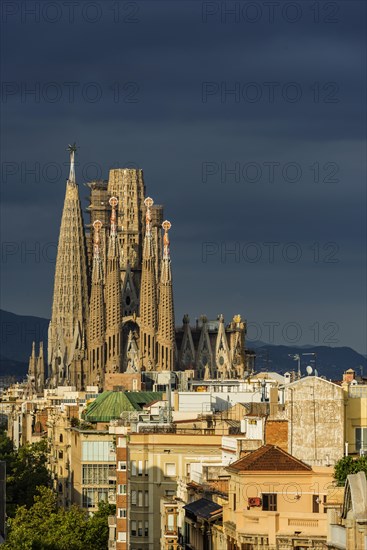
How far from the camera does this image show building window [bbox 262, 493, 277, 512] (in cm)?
5269

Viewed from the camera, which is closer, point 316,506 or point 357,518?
point 357,518

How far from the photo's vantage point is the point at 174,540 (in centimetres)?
6625

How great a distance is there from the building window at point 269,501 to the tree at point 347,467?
56.8 inches

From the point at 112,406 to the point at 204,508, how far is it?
59.8m

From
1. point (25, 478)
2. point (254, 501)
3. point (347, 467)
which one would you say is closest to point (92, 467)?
point (25, 478)

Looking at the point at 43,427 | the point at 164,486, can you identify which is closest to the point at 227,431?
the point at 164,486

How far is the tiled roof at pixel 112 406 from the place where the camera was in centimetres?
11762

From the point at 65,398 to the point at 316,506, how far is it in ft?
486

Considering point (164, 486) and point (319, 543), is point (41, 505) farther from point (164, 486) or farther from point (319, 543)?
point (319, 543)

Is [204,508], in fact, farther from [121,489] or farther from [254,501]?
[121,489]

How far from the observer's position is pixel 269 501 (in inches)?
2085

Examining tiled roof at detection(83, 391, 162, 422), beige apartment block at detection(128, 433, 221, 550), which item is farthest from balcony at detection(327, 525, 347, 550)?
tiled roof at detection(83, 391, 162, 422)

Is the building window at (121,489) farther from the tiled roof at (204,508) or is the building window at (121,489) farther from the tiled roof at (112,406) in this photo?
the tiled roof at (112,406)

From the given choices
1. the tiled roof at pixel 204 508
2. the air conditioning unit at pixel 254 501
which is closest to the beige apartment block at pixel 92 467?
the tiled roof at pixel 204 508
